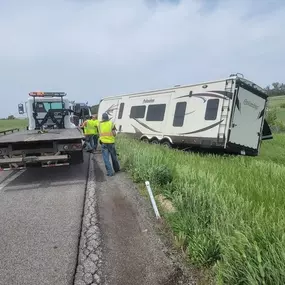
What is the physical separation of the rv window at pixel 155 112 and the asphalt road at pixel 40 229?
22.3 feet

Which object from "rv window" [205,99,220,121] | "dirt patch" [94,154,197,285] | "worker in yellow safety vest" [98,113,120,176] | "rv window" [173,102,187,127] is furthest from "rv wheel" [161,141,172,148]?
"dirt patch" [94,154,197,285]

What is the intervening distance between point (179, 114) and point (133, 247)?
961 centimetres

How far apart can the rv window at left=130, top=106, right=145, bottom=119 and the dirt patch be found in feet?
31.5

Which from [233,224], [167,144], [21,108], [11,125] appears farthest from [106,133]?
[11,125]

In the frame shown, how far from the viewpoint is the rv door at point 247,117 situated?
1109 cm

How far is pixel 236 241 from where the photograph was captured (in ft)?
9.21

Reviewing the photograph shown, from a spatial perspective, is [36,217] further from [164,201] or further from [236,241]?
[236,241]

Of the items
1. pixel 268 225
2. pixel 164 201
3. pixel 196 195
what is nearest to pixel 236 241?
pixel 268 225

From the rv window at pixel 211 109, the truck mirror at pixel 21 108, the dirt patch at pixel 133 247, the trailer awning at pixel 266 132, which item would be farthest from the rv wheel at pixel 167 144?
the dirt patch at pixel 133 247

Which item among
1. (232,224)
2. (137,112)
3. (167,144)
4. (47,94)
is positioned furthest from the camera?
(137,112)

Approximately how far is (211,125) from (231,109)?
1.00 meters

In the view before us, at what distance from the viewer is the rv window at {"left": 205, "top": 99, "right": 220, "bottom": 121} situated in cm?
1139

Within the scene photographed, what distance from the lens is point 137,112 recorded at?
16188mm

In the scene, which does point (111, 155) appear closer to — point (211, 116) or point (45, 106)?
point (211, 116)
